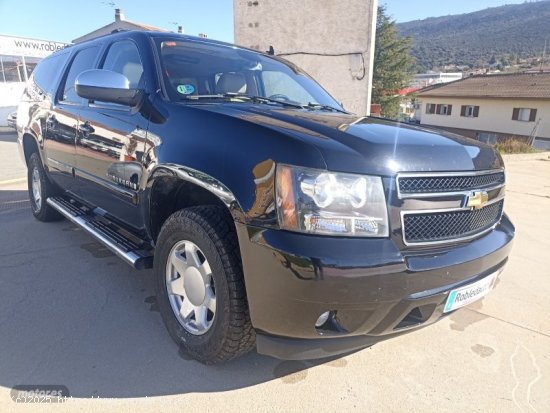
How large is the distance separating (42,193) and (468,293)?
4543 mm

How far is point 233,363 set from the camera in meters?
2.45

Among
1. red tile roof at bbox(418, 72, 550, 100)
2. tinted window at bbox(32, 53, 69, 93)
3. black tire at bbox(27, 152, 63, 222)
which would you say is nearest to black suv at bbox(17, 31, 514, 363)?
tinted window at bbox(32, 53, 69, 93)

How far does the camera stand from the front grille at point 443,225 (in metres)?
1.99

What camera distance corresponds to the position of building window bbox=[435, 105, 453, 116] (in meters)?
44.0

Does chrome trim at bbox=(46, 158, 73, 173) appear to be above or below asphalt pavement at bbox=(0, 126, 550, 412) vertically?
above

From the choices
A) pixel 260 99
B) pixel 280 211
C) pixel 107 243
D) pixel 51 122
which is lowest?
pixel 107 243

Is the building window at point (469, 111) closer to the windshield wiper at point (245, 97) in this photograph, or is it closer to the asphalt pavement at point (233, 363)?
the asphalt pavement at point (233, 363)

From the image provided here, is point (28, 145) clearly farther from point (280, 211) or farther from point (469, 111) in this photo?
point (469, 111)

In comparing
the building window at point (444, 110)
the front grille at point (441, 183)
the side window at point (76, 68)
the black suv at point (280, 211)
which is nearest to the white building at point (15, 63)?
the side window at point (76, 68)

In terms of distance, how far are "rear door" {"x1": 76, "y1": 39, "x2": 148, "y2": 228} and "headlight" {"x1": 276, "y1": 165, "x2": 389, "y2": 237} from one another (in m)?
1.23

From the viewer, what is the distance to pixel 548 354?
262 cm

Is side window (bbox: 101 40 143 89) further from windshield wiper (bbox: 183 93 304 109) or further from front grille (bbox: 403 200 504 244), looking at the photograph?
front grille (bbox: 403 200 504 244)

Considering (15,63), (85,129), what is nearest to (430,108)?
(15,63)

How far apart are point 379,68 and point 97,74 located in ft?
175
